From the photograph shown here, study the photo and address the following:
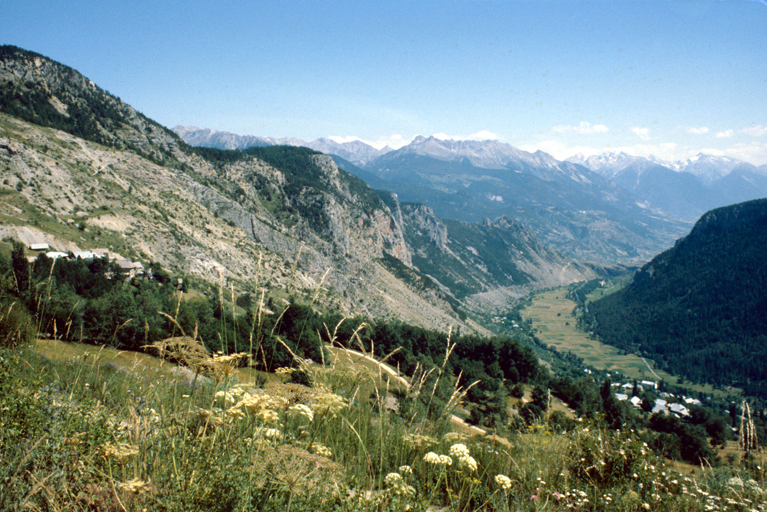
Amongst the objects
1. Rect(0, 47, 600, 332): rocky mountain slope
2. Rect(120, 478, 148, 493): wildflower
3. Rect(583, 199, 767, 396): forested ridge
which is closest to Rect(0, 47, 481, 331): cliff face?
Rect(0, 47, 600, 332): rocky mountain slope

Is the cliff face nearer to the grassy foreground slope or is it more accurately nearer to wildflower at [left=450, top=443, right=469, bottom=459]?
the grassy foreground slope

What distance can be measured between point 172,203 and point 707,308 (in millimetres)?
194912

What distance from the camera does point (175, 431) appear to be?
118 inches

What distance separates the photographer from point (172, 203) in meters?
74.4

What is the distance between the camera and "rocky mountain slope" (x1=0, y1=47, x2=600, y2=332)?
52906mm

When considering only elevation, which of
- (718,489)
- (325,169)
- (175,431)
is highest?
(325,169)

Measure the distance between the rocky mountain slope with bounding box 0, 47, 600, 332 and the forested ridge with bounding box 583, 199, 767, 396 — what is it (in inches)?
3258

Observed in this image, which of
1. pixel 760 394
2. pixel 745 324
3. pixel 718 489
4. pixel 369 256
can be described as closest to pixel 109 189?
pixel 718 489

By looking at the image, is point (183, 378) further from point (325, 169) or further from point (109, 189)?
point (325, 169)

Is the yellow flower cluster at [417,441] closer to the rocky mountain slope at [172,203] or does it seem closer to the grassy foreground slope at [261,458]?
the grassy foreground slope at [261,458]

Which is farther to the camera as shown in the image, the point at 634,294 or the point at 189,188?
the point at 634,294

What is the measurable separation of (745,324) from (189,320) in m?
187

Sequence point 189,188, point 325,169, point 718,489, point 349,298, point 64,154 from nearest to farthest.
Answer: point 718,489 → point 64,154 → point 189,188 → point 349,298 → point 325,169

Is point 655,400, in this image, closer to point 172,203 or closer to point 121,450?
point 121,450
